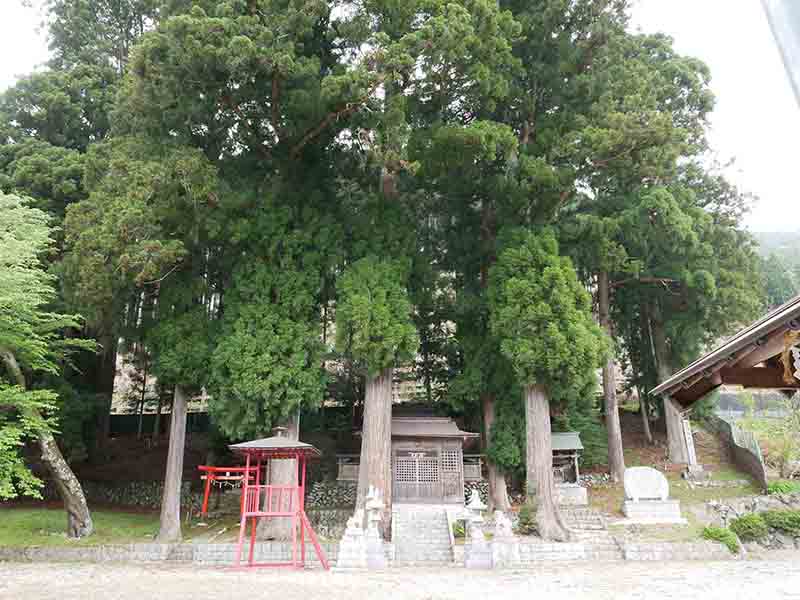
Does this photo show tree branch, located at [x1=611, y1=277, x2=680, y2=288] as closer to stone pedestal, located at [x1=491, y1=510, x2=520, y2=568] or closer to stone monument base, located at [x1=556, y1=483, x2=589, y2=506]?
stone monument base, located at [x1=556, y1=483, x2=589, y2=506]

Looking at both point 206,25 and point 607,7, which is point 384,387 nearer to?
point 206,25

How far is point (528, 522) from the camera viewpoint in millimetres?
13258

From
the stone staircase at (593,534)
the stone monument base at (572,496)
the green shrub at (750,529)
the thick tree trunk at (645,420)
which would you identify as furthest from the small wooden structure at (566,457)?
the green shrub at (750,529)

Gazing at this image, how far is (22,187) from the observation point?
15.0 m

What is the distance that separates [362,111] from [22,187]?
357 inches

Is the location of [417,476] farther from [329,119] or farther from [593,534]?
[329,119]

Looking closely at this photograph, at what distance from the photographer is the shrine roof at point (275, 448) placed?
1069 centimetres

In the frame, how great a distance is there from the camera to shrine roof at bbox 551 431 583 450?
1814 cm

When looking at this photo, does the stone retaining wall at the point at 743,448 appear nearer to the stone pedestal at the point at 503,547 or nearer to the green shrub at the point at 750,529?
the green shrub at the point at 750,529

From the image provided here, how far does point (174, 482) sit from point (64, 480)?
7.46 ft

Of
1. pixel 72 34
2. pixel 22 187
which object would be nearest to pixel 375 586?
pixel 22 187

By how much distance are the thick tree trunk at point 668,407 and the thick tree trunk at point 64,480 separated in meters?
17.0

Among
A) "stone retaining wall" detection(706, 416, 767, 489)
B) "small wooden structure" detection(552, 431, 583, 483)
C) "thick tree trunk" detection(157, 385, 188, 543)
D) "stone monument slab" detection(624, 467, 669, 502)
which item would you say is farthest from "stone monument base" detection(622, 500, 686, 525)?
"thick tree trunk" detection(157, 385, 188, 543)

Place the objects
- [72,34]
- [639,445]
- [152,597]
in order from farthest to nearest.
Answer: [639,445]
[72,34]
[152,597]
